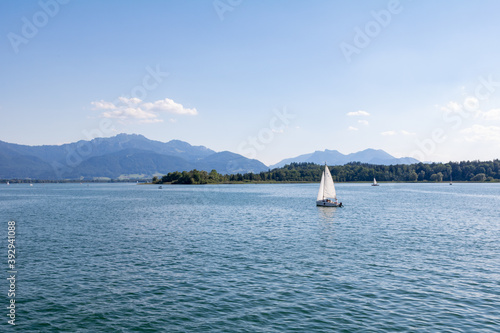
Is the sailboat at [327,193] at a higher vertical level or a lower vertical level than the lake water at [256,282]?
higher

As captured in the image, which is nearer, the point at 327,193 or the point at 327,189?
the point at 327,189

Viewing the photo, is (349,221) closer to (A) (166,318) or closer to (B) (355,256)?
(B) (355,256)

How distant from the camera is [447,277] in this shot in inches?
1427

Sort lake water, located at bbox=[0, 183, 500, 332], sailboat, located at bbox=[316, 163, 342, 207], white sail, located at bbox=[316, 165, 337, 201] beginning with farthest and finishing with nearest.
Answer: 1. sailboat, located at bbox=[316, 163, 342, 207]
2. white sail, located at bbox=[316, 165, 337, 201]
3. lake water, located at bbox=[0, 183, 500, 332]

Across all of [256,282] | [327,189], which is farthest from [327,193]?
[256,282]

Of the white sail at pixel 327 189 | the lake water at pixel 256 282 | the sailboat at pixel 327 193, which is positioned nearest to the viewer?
the lake water at pixel 256 282

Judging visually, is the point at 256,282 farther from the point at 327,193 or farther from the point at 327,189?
the point at 327,193

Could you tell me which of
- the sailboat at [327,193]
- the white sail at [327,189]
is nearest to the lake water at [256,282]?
the white sail at [327,189]

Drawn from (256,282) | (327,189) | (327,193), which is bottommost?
(256,282)

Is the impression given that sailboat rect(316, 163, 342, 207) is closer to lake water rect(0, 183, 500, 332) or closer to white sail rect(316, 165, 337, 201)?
white sail rect(316, 165, 337, 201)

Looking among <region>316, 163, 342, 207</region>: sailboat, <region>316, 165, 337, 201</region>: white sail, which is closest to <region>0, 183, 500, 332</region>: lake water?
<region>316, 165, 337, 201</region>: white sail

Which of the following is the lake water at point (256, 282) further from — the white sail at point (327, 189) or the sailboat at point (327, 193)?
the sailboat at point (327, 193)

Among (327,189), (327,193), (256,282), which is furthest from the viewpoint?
(327,193)

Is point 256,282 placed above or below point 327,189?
below
